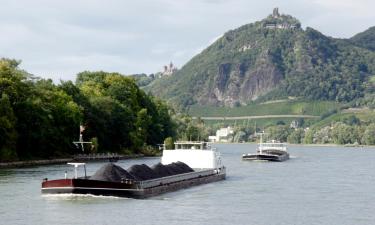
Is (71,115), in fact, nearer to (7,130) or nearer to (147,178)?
(7,130)

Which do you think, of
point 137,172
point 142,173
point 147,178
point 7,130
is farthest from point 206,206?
point 7,130

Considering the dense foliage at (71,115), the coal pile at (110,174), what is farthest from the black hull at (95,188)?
the dense foliage at (71,115)

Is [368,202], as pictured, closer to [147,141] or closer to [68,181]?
[68,181]

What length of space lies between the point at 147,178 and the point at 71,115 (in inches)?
2822

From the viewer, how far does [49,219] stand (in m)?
50.6

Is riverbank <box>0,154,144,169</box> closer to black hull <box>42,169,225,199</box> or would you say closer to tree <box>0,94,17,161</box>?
tree <box>0,94,17,161</box>

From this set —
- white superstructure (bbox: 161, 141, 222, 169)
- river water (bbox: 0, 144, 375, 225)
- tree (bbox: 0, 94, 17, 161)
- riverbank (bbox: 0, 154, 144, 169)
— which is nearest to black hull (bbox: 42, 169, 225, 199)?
river water (bbox: 0, 144, 375, 225)

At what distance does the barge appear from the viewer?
2360 inches

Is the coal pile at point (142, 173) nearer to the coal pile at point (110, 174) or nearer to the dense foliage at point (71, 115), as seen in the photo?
the coal pile at point (110, 174)

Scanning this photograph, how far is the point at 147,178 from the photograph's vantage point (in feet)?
226

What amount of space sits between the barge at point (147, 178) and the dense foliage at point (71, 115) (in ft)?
104

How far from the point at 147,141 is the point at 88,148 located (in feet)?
134

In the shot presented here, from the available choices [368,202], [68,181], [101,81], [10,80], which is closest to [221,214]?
[68,181]

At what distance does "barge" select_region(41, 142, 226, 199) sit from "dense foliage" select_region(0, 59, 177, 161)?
31.7 m
